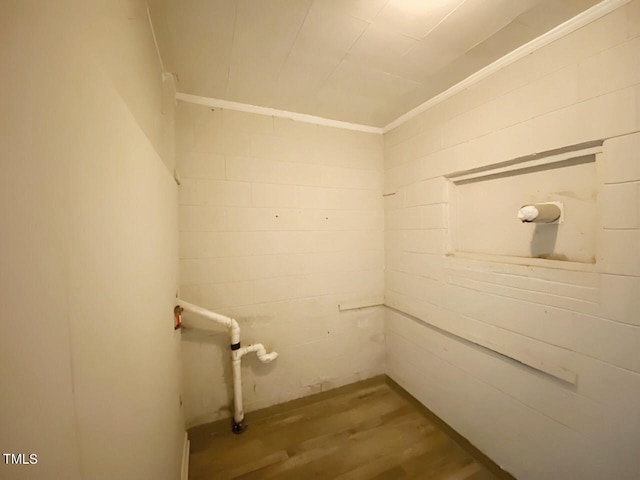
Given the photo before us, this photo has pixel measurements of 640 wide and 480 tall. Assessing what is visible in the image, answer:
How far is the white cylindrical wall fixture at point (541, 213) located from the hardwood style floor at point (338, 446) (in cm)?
158

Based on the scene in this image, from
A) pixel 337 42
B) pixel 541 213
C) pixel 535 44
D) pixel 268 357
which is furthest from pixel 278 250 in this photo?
pixel 535 44

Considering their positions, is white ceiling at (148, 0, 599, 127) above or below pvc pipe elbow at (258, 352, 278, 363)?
above

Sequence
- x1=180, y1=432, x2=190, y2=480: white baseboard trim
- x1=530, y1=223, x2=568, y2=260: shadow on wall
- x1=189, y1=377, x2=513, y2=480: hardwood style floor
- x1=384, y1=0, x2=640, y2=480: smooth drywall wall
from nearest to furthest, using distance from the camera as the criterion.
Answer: x1=384, y1=0, x2=640, y2=480: smooth drywall wall < x1=530, y1=223, x2=568, y2=260: shadow on wall < x1=180, y1=432, x2=190, y2=480: white baseboard trim < x1=189, y1=377, x2=513, y2=480: hardwood style floor

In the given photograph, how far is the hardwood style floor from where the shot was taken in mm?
1545

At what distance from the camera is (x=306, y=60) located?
4.80 feet

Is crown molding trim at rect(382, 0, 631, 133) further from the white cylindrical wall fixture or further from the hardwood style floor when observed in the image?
the hardwood style floor

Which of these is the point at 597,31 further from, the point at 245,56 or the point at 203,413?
the point at 203,413

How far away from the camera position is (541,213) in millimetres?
1242

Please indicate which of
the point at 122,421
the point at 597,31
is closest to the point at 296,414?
the point at 122,421

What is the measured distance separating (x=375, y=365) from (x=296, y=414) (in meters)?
0.90

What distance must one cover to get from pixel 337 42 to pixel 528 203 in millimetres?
1458

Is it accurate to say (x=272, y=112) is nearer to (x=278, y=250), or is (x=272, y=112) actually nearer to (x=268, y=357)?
(x=278, y=250)

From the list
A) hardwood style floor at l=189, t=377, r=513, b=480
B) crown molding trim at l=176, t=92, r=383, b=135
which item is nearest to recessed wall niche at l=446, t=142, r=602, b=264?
crown molding trim at l=176, t=92, r=383, b=135

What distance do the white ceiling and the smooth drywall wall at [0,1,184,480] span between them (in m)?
0.49
